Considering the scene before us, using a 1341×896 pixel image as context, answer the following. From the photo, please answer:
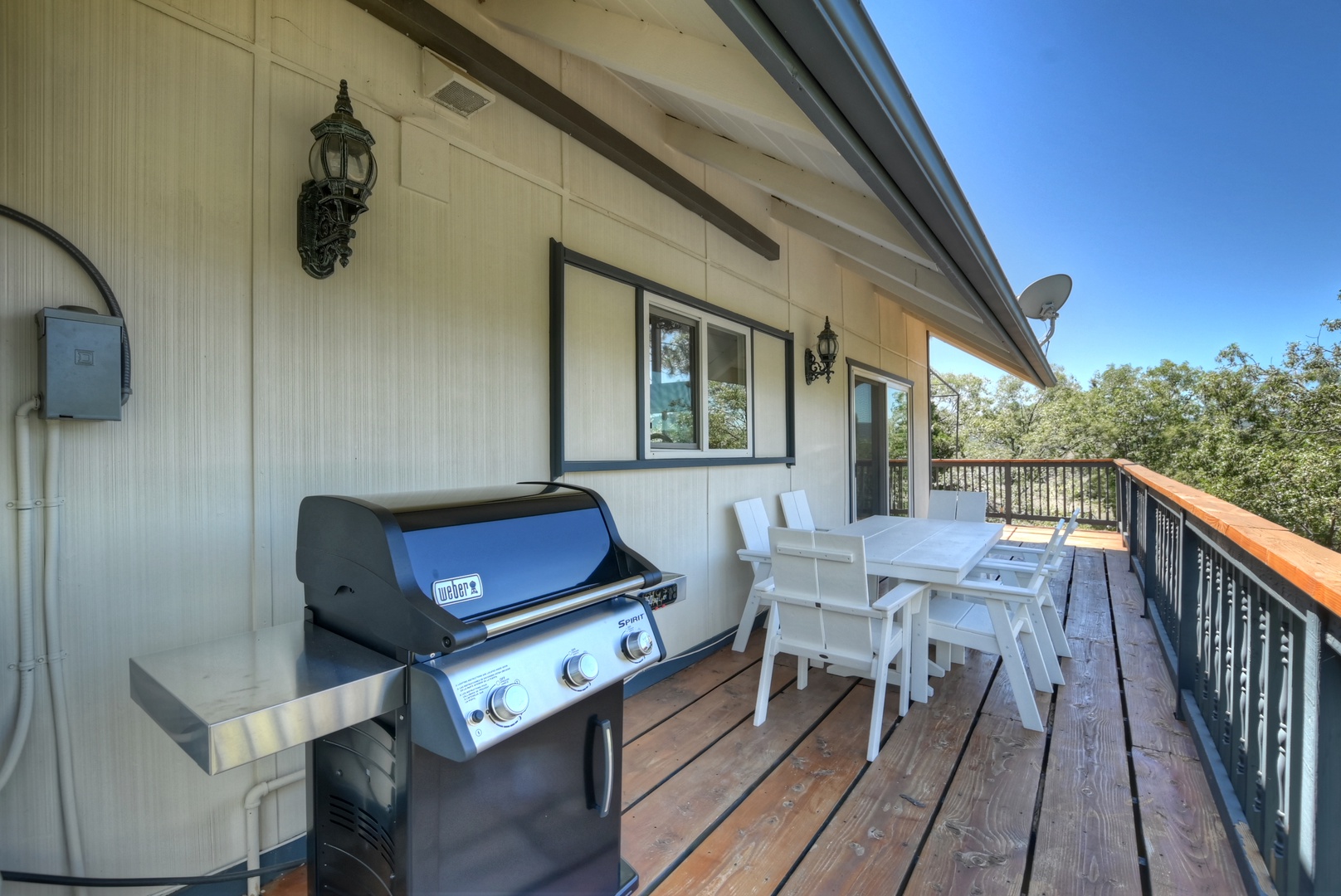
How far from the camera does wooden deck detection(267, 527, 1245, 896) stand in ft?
5.41

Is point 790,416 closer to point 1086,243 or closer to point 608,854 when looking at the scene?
point 608,854

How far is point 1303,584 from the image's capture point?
1072mm

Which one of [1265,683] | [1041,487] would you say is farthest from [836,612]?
[1041,487]

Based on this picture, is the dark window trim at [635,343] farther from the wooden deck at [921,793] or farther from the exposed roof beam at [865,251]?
the wooden deck at [921,793]

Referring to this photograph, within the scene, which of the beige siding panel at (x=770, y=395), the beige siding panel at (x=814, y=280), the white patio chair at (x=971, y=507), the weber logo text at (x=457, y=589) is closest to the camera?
the weber logo text at (x=457, y=589)

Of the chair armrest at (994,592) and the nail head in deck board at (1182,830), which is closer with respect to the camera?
the nail head in deck board at (1182,830)

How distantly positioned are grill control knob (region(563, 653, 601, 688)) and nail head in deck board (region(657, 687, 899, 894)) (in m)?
0.87

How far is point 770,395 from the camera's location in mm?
4156

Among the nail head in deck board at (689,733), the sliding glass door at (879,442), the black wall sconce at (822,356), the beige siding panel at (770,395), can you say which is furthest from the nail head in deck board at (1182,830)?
the sliding glass door at (879,442)

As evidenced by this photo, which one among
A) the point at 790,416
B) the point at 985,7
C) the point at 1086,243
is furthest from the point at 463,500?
the point at 1086,243

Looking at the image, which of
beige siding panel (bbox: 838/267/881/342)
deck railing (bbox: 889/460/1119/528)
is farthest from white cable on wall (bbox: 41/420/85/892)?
deck railing (bbox: 889/460/1119/528)

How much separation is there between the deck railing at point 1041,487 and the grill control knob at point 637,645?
7.77 metres

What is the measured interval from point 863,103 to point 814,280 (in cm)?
356

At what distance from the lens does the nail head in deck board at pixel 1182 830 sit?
1.60 metres
